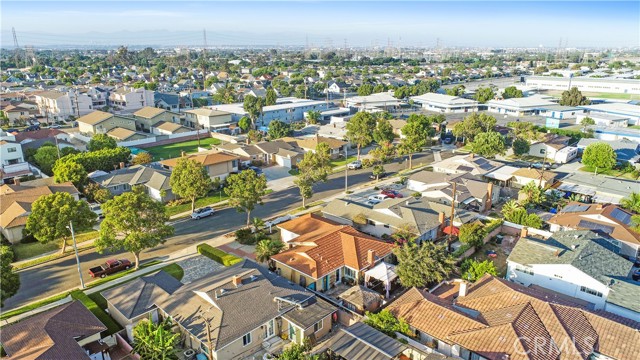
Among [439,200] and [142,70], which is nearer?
[439,200]

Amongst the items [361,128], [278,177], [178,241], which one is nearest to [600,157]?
[361,128]

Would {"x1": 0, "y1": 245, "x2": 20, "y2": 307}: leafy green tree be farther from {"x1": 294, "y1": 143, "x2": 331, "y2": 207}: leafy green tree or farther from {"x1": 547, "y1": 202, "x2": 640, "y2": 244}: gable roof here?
{"x1": 547, "y1": 202, "x2": 640, "y2": 244}: gable roof

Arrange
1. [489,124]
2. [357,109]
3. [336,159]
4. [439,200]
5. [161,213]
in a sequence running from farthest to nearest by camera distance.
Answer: [357,109] < [489,124] < [336,159] < [439,200] < [161,213]

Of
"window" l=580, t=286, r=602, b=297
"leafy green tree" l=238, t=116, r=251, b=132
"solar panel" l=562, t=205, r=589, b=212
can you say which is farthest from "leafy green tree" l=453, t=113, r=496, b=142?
"window" l=580, t=286, r=602, b=297

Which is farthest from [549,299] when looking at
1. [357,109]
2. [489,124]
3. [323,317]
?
[357,109]

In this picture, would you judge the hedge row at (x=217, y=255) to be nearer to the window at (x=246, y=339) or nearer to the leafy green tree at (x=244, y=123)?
the window at (x=246, y=339)

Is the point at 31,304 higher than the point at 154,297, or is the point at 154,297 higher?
the point at 154,297

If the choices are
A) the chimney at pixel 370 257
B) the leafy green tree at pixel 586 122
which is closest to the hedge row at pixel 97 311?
the chimney at pixel 370 257

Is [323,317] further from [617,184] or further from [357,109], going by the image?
[357,109]

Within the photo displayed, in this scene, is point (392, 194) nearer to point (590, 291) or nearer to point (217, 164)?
point (217, 164)
